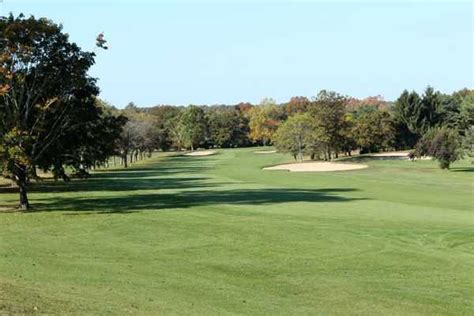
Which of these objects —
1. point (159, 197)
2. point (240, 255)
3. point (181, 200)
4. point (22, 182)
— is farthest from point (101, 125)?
point (240, 255)

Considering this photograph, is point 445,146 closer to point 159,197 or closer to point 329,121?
point 329,121

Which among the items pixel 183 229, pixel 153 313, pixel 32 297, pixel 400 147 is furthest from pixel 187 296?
pixel 400 147

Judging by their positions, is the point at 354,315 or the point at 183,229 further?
the point at 183,229

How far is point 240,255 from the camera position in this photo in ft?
68.9

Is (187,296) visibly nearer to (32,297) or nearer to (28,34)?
(32,297)

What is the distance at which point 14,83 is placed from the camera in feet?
113

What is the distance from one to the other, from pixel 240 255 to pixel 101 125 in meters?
27.9

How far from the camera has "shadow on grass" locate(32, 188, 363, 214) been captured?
35938 mm

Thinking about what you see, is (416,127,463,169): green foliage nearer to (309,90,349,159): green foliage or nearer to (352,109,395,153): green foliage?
(309,90,349,159): green foliage

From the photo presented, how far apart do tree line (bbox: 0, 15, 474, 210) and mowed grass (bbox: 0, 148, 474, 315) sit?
13.6ft

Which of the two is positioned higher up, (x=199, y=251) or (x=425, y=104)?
(x=425, y=104)

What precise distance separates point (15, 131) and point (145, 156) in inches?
4503

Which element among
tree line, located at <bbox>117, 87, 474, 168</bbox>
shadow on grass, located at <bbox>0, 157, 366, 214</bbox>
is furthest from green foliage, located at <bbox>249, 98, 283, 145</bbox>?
shadow on grass, located at <bbox>0, 157, 366, 214</bbox>

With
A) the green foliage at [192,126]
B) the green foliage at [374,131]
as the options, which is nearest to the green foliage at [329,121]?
the green foliage at [374,131]
